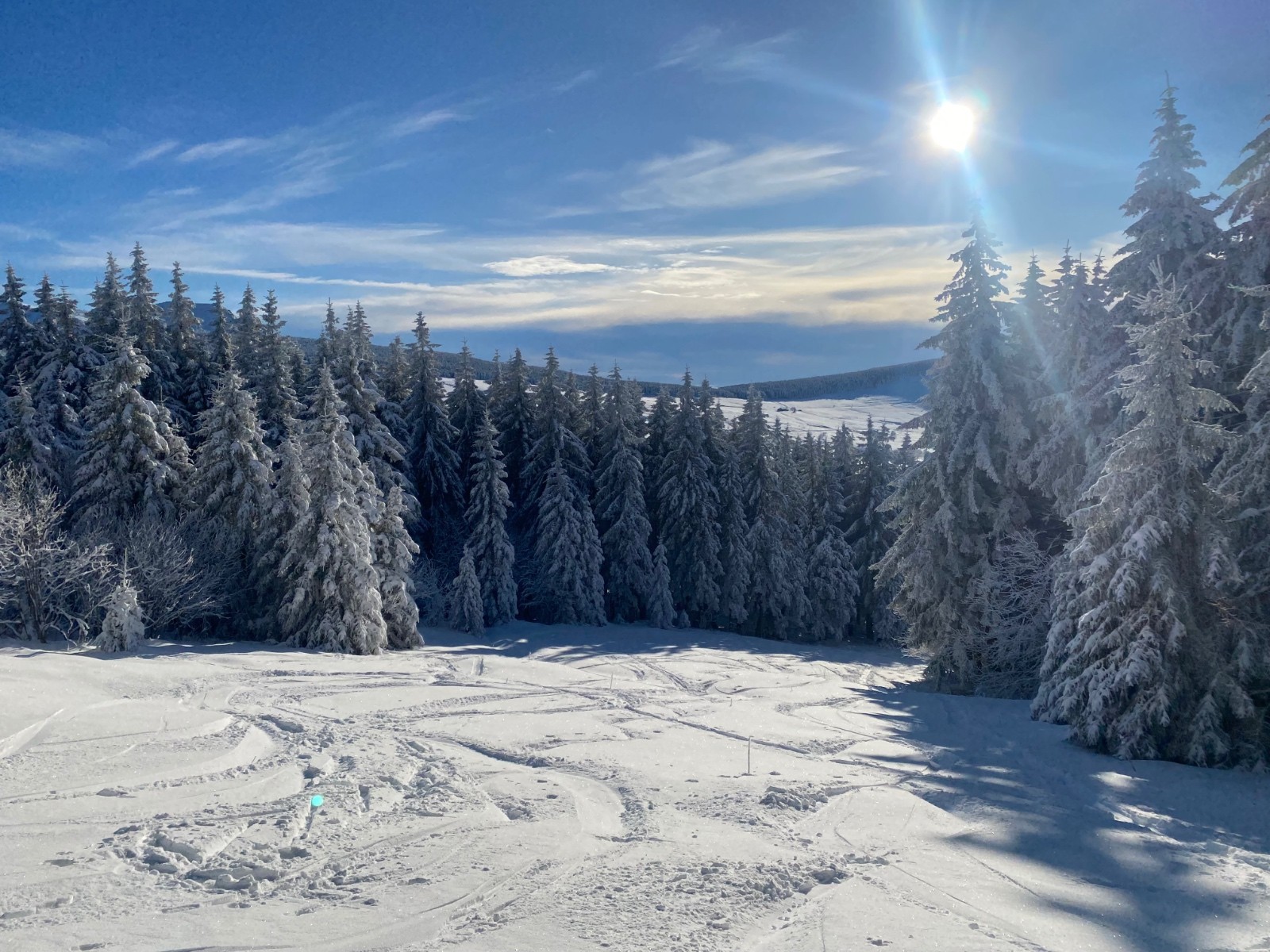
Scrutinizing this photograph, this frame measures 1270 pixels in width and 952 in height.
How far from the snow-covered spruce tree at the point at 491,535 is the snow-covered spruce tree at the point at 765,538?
45.0ft

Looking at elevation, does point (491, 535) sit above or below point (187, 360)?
below

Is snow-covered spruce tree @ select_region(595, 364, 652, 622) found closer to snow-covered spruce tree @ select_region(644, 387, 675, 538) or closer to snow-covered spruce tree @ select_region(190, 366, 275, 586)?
snow-covered spruce tree @ select_region(644, 387, 675, 538)

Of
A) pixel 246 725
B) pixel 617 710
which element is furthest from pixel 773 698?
pixel 246 725

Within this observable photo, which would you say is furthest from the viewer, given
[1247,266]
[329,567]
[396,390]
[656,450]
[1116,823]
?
[656,450]

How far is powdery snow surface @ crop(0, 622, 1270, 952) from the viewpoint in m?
6.52

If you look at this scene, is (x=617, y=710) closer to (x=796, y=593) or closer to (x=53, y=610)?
(x=53, y=610)

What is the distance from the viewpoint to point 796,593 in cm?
4347

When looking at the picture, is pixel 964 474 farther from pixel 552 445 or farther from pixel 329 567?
pixel 552 445

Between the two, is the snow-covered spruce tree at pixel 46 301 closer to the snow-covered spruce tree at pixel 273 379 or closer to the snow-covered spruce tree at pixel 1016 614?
the snow-covered spruce tree at pixel 273 379

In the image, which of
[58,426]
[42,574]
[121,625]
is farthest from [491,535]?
[58,426]

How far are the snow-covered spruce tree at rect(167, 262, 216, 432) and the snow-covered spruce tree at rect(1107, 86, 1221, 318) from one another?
39126 millimetres

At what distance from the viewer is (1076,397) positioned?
20781 mm

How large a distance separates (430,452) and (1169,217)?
1229 inches

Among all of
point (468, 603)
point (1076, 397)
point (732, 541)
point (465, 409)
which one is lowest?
point (468, 603)
